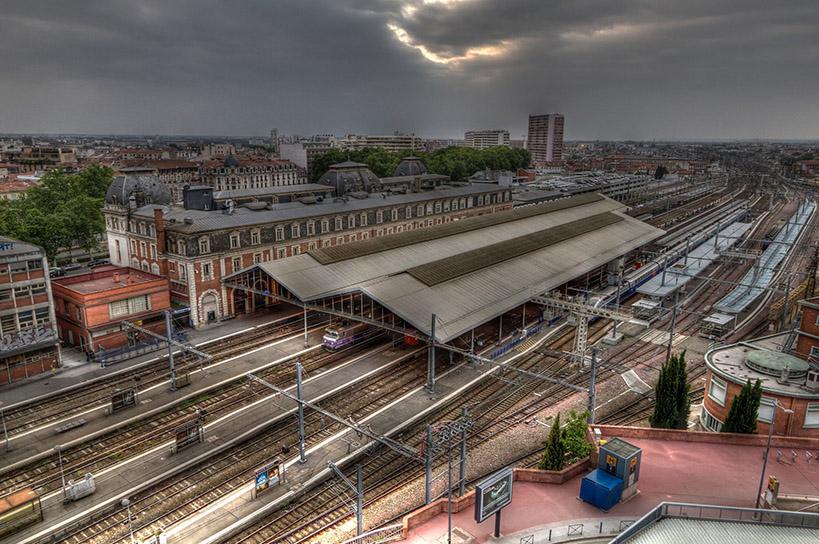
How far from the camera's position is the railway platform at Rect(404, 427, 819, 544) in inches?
893

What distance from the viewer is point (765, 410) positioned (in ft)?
102

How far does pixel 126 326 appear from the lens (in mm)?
46125

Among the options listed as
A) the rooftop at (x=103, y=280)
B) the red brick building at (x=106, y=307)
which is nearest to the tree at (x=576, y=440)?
the red brick building at (x=106, y=307)

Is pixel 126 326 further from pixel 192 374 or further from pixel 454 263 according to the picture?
pixel 454 263

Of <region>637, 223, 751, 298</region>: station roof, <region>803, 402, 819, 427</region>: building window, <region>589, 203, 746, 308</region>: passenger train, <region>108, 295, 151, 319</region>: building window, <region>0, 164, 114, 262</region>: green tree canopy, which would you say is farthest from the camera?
<region>0, 164, 114, 262</region>: green tree canopy

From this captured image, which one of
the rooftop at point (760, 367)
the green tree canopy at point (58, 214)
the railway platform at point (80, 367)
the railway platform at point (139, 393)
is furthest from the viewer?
the green tree canopy at point (58, 214)

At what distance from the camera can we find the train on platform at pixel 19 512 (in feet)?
79.5

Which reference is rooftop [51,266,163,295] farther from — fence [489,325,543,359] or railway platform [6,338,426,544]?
fence [489,325,543,359]

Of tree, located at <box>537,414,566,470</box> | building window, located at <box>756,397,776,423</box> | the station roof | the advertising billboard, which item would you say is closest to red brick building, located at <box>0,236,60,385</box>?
the advertising billboard

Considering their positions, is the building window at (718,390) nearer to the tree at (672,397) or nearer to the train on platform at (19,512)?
the tree at (672,397)

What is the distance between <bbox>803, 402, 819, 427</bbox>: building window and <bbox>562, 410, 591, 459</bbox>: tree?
552 inches

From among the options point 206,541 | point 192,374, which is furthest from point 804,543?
point 192,374

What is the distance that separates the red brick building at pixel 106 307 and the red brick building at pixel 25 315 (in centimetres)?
275

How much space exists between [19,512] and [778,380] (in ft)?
141
